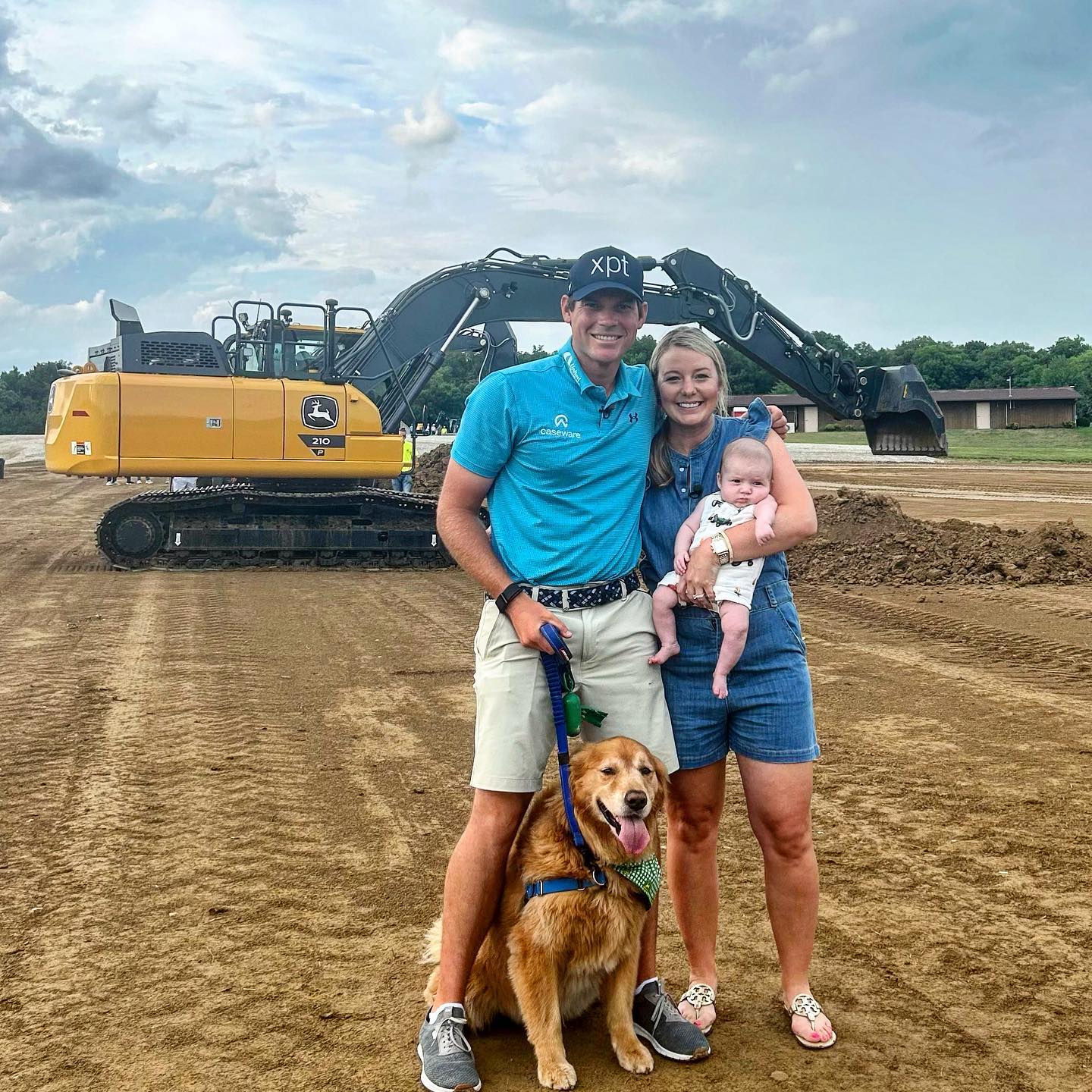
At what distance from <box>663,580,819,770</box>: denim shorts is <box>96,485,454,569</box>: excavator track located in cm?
1141

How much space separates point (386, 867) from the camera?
473 cm

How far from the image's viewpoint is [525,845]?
3232 mm

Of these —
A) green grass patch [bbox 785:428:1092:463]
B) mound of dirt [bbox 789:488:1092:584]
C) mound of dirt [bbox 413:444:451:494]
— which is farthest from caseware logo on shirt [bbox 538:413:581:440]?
green grass patch [bbox 785:428:1092:463]

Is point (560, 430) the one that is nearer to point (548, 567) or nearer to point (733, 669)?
point (548, 567)

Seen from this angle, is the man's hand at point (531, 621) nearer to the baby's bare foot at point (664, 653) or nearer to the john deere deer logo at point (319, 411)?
the baby's bare foot at point (664, 653)

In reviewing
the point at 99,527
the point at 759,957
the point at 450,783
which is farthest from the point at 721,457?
the point at 99,527

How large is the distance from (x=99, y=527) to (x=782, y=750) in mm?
12737

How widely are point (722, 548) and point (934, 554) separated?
11201 millimetres

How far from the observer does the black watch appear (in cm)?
316

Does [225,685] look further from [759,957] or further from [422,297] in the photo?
[422,297]

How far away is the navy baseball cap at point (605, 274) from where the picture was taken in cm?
321

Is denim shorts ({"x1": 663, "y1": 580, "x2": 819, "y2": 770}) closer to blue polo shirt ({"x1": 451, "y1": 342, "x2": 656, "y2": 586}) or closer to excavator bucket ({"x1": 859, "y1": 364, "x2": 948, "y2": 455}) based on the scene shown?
blue polo shirt ({"x1": 451, "y1": 342, "x2": 656, "y2": 586})

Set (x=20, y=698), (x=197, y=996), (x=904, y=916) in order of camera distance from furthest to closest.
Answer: (x=20, y=698) < (x=904, y=916) < (x=197, y=996)

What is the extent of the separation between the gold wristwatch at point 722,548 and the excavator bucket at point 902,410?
14461 mm
